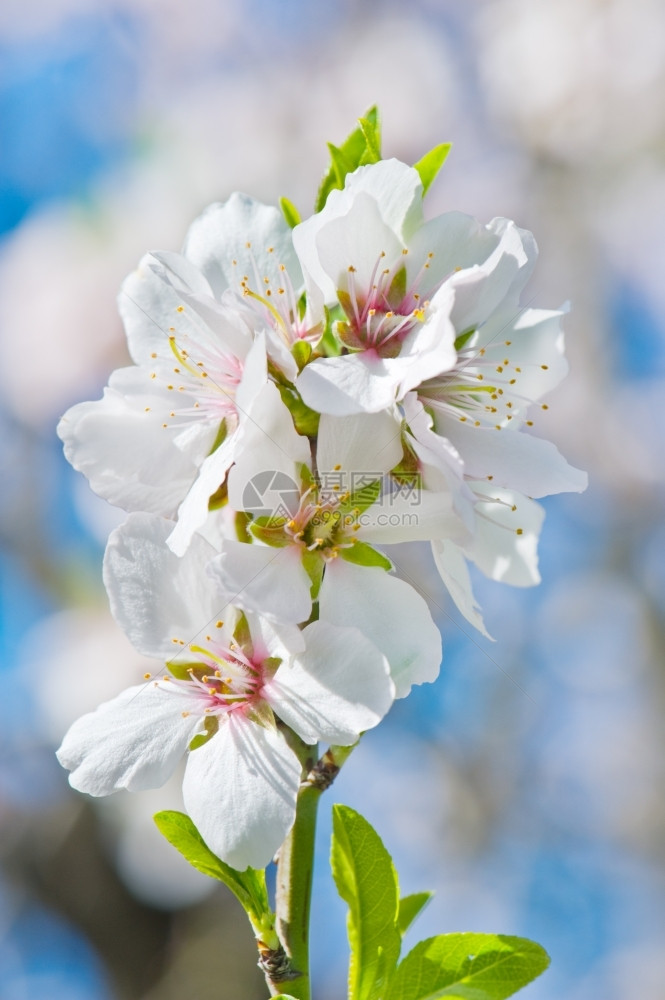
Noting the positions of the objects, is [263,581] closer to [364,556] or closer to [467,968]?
[364,556]

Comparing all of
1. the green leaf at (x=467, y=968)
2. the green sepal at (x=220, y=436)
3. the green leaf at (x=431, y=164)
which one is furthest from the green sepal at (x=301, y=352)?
the green leaf at (x=467, y=968)

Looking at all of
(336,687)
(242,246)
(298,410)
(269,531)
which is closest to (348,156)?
(242,246)

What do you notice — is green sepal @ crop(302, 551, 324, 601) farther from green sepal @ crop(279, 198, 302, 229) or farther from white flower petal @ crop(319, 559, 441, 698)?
green sepal @ crop(279, 198, 302, 229)

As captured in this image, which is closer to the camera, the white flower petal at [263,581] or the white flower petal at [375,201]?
the white flower petal at [263,581]

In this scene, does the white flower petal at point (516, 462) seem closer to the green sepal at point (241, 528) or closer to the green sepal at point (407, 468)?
the green sepal at point (407, 468)

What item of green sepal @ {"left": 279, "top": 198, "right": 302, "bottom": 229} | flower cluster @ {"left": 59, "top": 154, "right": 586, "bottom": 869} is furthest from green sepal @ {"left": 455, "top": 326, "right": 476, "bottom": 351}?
green sepal @ {"left": 279, "top": 198, "right": 302, "bottom": 229}

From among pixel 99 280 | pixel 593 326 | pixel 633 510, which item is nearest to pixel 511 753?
pixel 633 510

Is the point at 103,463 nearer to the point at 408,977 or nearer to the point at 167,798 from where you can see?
the point at 408,977
